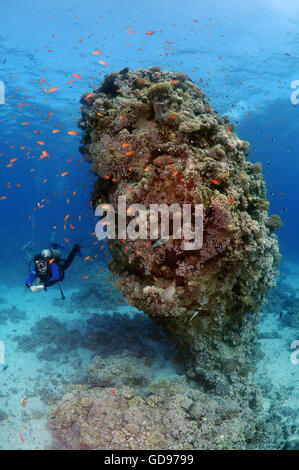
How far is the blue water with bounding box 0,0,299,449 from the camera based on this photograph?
29.4ft

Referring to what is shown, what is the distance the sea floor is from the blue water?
46 millimetres

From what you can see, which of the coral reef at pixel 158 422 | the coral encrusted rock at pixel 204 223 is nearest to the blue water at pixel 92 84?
the coral reef at pixel 158 422

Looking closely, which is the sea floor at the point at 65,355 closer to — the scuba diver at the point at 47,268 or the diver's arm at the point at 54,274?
the scuba diver at the point at 47,268

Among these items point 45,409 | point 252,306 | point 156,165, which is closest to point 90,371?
point 45,409

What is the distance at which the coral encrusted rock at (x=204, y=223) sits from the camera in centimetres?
586

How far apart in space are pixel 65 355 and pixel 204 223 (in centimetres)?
795

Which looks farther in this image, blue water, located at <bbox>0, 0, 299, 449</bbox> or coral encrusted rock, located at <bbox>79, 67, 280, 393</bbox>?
blue water, located at <bbox>0, 0, 299, 449</bbox>

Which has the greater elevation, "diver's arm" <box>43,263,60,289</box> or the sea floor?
"diver's arm" <box>43,263,60,289</box>

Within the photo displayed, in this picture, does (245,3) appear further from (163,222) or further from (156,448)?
(156,448)

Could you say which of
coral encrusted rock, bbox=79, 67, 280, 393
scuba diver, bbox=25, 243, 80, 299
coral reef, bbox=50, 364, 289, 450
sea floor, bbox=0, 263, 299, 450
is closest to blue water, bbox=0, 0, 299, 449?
sea floor, bbox=0, 263, 299, 450

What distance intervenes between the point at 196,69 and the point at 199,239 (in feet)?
71.4

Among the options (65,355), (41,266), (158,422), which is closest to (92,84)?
(41,266)

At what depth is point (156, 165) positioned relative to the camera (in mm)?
6148

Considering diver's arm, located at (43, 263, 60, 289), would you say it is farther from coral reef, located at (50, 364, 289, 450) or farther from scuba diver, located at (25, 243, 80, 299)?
coral reef, located at (50, 364, 289, 450)
